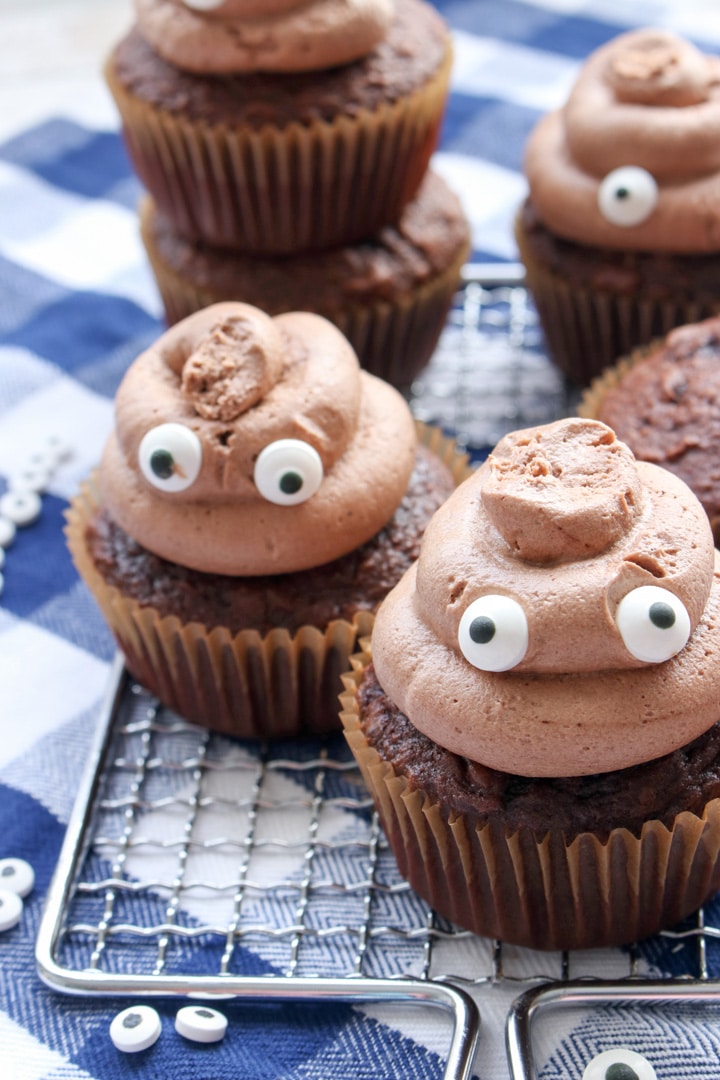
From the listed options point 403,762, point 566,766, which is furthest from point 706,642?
point 403,762

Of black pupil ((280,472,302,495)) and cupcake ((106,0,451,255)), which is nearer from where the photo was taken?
black pupil ((280,472,302,495))

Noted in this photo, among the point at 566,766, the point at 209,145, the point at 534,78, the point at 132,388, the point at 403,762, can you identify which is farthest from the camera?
the point at 534,78

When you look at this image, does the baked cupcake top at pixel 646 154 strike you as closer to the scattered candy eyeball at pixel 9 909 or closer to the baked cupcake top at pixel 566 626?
the baked cupcake top at pixel 566 626

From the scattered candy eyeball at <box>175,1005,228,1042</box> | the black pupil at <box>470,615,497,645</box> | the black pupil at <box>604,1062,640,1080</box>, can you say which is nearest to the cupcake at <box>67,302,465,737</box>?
the black pupil at <box>470,615,497,645</box>

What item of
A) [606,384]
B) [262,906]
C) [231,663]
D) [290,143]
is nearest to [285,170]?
[290,143]

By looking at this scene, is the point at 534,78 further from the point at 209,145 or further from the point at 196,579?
the point at 196,579

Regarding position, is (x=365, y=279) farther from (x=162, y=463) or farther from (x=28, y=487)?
(x=162, y=463)

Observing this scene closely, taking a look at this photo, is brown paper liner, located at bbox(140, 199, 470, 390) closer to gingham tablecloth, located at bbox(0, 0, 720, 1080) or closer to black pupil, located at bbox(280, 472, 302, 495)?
gingham tablecloth, located at bbox(0, 0, 720, 1080)
